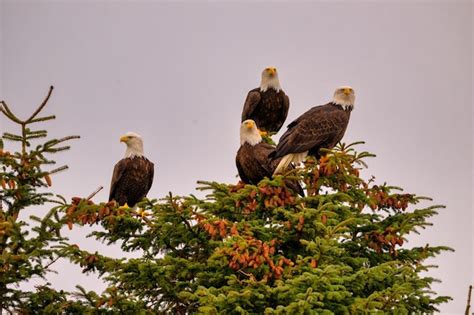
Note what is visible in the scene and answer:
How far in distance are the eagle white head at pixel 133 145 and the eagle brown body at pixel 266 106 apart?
1808mm

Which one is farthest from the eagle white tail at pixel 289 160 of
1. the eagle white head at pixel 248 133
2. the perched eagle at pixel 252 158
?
the eagle white head at pixel 248 133

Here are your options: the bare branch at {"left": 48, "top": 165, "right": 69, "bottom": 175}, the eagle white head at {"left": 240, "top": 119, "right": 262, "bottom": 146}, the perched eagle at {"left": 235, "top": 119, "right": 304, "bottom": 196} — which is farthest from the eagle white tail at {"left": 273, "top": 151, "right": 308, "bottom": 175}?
the bare branch at {"left": 48, "top": 165, "right": 69, "bottom": 175}

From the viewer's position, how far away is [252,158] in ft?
36.7

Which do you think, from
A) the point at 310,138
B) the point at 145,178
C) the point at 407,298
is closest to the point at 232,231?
the point at 407,298

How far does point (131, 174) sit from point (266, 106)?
100 inches

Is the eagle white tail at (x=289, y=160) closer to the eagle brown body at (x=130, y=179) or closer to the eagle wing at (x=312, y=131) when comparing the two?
the eagle wing at (x=312, y=131)

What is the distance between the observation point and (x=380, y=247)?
9961mm

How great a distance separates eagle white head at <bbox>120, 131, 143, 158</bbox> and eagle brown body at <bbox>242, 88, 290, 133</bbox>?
5.93ft

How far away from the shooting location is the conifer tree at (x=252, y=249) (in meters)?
8.16

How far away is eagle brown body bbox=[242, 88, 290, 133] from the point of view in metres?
13.2

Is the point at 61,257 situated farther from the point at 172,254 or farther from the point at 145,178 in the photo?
the point at 145,178

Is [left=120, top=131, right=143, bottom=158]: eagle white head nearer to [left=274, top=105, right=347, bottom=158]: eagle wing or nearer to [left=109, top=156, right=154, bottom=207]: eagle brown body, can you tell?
[left=109, top=156, right=154, bottom=207]: eagle brown body

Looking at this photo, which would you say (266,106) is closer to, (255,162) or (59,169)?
(255,162)

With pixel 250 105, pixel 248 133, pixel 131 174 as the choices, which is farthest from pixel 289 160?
pixel 131 174
